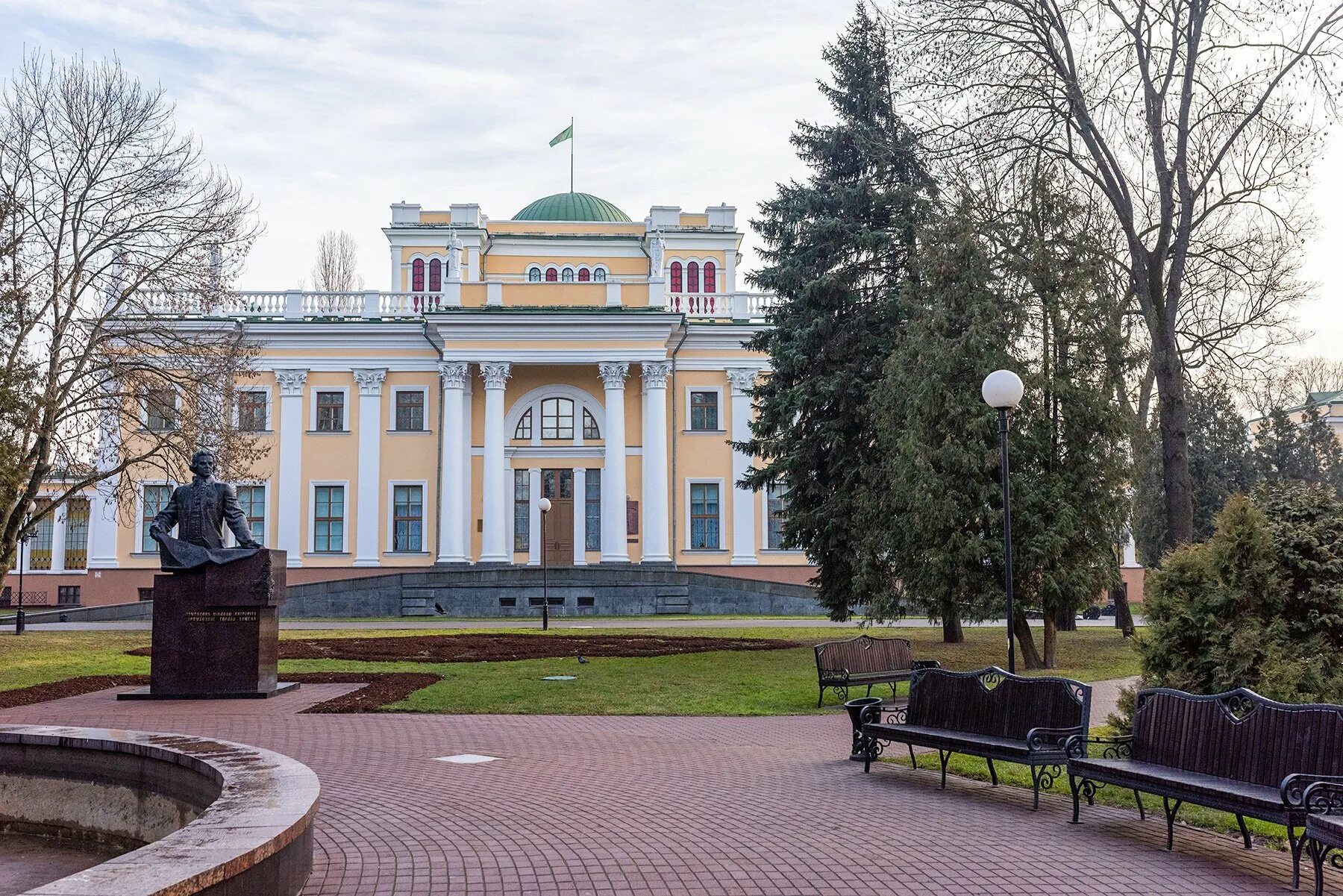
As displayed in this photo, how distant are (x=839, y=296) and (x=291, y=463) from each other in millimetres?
26193

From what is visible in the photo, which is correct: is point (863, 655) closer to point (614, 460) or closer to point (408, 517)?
point (614, 460)

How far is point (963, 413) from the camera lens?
18.2 m

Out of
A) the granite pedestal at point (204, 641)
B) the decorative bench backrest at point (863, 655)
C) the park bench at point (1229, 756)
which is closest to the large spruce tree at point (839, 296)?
the decorative bench backrest at point (863, 655)

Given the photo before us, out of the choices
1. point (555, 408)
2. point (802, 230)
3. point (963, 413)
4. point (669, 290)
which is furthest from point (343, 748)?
point (669, 290)

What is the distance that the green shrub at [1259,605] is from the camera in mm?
8875

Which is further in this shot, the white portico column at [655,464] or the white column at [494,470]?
the white portico column at [655,464]

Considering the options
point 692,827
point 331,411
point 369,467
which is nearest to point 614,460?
point 369,467

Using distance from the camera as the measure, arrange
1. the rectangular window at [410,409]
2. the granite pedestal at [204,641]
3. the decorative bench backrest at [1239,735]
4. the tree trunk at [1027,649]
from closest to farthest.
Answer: the decorative bench backrest at [1239,735], the granite pedestal at [204,641], the tree trunk at [1027,649], the rectangular window at [410,409]

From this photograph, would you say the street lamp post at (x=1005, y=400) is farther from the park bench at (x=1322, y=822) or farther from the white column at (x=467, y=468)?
the white column at (x=467, y=468)

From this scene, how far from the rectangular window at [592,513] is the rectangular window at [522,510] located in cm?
204

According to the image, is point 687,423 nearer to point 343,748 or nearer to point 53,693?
point 53,693

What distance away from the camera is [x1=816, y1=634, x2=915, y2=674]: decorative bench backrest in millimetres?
13578

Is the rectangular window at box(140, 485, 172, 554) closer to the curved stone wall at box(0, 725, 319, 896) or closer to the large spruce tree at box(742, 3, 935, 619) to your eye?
the large spruce tree at box(742, 3, 935, 619)

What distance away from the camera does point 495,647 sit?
22516 mm
